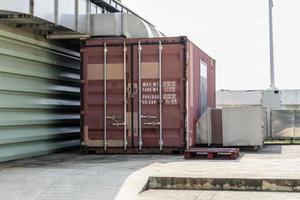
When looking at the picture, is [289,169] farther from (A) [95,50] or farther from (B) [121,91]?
(A) [95,50]

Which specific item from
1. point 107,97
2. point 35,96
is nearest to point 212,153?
point 107,97

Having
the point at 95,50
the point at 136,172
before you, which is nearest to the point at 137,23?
the point at 95,50

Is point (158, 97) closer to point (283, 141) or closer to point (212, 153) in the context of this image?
point (212, 153)

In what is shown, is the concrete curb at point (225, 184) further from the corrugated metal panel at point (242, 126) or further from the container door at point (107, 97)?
the corrugated metal panel at point (242, 126)

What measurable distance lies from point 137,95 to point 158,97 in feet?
1.67

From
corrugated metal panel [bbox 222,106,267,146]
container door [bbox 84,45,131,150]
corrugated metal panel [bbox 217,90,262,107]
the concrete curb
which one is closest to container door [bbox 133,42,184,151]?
container door [bbox 84,45,131,150]

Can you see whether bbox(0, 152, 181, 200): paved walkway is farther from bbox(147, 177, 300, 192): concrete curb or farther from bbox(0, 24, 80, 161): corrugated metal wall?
bbox(0, 24, 80, 161): corrugated metal wall

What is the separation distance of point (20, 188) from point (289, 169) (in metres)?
4.78

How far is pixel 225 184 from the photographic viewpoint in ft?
29.2

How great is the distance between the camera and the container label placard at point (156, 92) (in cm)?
1280

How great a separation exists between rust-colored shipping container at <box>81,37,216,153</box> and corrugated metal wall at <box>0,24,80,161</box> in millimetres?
989

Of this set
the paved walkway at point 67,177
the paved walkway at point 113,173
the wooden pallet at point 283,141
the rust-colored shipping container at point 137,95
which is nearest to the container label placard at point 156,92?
the rust-colored shipping container at point 137,95

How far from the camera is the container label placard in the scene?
42.0 ft

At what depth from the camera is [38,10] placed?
11.2m
